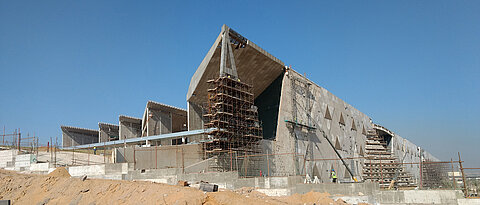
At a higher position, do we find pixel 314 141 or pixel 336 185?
pixel 314 141

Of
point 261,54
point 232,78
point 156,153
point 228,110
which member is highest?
point 261,54

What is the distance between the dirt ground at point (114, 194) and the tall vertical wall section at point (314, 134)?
15.4 feet

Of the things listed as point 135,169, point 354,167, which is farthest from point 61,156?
point 354,167

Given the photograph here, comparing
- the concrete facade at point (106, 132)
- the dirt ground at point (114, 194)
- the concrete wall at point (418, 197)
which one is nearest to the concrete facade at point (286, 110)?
the concrete wall at point (418, 197)

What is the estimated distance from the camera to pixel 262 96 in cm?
3159

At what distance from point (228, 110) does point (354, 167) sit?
21.6 metres

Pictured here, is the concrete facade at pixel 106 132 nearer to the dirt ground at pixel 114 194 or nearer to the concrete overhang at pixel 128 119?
the concrete overhang at pixel 128 119

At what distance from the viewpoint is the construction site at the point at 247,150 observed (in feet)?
58.4

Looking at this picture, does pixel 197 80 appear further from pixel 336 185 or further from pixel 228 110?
pixel 336 185

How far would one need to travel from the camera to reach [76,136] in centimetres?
4628

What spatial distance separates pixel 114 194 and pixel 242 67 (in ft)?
50.4

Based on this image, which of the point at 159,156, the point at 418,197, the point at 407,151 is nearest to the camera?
the point at 418,197

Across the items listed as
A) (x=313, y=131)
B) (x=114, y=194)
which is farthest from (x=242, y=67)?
(x=114, y=194)

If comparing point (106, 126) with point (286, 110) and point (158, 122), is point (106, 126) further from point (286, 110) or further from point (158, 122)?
point (286, 110)
